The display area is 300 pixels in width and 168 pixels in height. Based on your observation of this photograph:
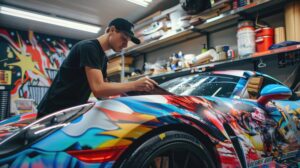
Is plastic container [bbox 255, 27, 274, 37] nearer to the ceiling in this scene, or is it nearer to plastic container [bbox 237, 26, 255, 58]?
plastic container [bbox 237, 26, 255, 58]

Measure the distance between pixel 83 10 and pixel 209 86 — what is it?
11.5 feet

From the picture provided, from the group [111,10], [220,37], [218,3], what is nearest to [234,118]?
[218,3]

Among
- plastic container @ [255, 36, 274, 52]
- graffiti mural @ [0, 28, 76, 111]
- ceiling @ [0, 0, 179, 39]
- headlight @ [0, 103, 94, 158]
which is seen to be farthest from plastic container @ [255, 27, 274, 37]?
graffiti mural @ [0, 28, 76, 111]

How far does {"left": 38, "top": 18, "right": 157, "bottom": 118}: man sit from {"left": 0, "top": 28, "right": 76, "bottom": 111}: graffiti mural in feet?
13.7

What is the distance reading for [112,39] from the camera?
1612 millimetres

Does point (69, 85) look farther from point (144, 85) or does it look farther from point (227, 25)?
point (227, 25)

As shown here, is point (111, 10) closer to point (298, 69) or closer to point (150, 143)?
point (298, 69)

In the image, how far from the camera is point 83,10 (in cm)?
439

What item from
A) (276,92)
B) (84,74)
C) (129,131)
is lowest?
(129,131)

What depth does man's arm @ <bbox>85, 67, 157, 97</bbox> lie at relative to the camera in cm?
125

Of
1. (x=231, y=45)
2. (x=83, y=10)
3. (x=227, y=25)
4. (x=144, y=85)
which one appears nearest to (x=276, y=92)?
(x=144, y=85)

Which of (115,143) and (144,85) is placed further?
(144,85)

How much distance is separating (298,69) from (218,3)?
1.34 meters

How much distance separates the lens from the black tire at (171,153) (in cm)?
90
